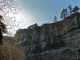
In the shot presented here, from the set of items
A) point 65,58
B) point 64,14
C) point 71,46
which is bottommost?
point 65,58

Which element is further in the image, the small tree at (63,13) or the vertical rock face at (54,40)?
the small tree at (63,13)

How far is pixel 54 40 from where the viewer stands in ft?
140

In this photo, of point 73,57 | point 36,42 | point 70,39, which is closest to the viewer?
point 73,57

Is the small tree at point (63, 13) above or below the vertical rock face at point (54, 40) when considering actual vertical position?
above

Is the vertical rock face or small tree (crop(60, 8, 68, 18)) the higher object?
small tree (crop(60, 8, 68, 18))

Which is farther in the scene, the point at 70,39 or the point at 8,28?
the point at 70,39

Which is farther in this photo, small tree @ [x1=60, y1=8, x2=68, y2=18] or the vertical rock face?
small tree @ [x1=60, y1=8, x2=68, y2=18]

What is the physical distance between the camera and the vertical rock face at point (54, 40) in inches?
1481

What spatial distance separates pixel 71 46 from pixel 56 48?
4220 millimetres

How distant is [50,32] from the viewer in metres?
44.6

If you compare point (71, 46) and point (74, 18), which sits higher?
point (74, 18)

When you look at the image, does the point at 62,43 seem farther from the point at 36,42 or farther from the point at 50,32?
the point at 36,42


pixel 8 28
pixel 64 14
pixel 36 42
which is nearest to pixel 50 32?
pixel 36 42

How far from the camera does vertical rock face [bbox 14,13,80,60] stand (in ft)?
123
